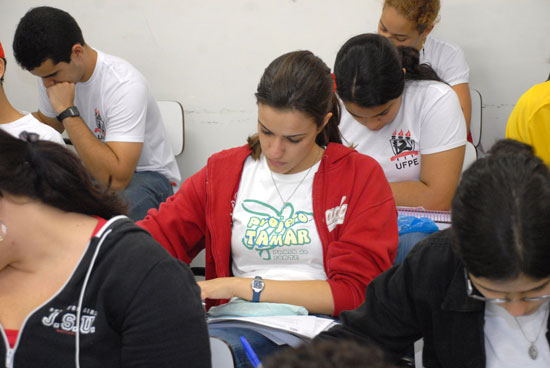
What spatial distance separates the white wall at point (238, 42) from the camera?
8.96 feet

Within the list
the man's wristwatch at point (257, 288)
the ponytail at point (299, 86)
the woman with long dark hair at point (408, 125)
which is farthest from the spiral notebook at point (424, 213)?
the man's wristwatch at point (257, 288)

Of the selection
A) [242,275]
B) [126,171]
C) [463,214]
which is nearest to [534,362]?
[463,214]

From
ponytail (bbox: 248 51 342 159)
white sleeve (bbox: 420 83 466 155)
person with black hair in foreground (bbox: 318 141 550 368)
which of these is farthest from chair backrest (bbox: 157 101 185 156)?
person with black hair in foreground (bbox: 318 141 550 368)

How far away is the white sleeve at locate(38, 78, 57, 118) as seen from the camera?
Answer: 2.65 metres

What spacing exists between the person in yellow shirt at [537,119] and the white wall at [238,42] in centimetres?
118

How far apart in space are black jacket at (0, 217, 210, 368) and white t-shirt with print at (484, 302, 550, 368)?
1.76ft

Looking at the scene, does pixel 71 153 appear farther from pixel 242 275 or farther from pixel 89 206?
pixel 242 275

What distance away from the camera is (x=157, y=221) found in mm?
1595

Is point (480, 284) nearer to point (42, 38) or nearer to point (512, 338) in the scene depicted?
point (512, 338)

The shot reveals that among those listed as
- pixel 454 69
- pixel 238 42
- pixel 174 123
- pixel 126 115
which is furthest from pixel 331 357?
pixel 238 42

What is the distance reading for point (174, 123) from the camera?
289cm

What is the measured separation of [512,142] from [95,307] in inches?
33.0

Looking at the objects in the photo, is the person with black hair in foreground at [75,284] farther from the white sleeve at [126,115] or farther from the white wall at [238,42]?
the white wall at [238,42]

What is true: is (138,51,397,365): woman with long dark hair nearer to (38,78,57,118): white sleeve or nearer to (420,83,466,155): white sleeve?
(420,83,466,155): white sleeve
